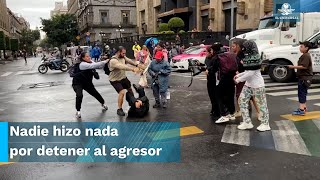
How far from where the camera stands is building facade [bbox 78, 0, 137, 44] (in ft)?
220

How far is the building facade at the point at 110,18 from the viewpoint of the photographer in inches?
2638

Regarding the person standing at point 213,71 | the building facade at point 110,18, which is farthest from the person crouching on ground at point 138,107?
the building facade at point 110,18

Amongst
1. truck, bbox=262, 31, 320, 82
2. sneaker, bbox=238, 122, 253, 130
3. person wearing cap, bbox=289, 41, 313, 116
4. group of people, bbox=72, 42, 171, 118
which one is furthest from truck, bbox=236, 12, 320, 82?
sneaker, bbox=238, 122, 253, 130

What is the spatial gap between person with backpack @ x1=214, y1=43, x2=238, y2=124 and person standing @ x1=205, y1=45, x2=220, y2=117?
0.21 feet

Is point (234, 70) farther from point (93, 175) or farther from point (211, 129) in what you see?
point (93, 175)

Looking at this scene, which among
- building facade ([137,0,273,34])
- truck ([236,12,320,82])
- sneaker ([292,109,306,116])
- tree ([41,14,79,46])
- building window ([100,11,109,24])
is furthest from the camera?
tree ([41,14,79,46])

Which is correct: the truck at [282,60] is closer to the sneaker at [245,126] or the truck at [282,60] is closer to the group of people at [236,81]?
the group of people at [236,81]

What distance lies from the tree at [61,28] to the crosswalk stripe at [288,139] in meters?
73.2

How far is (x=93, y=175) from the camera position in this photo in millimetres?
4672

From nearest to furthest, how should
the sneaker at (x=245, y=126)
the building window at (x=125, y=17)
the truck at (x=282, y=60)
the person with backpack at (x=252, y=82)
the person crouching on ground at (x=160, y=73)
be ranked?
the person with backpack at (x=252, y=82) < the sneaker at (x=245, y=126) < the person crouching on ground at (x=160, y=73) < the truck at (x=282, y=60) < the building window at (x=125, y=17)

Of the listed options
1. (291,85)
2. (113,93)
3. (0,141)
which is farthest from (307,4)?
(0,141)

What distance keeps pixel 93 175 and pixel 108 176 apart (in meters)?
0.22

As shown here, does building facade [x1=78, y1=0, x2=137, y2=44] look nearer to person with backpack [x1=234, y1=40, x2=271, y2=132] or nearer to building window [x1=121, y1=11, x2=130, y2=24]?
building window [x1=121, y1=11, x2=130, y2=24]

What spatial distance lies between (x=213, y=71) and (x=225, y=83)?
369 mm
